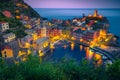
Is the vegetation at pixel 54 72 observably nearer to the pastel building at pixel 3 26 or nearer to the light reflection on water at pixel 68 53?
the light reflection on water at pixel 68 53

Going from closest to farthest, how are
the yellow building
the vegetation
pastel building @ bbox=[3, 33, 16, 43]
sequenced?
the vegetation < the yellow building < pastel building @ bbox=[3, 33, 16, 43]

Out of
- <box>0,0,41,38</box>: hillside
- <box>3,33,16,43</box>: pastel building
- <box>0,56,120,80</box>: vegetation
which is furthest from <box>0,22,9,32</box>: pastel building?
<box>0,56,120,80</box>: vegetation

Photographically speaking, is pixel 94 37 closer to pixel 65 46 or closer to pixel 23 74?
pixel 65 46

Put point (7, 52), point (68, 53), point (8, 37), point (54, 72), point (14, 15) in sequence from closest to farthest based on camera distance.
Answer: point (54, 72)
point (7, 52)
point (8, 37)
point (68, 53)
point (14, 15)

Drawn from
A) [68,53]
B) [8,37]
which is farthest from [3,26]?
[68,53]

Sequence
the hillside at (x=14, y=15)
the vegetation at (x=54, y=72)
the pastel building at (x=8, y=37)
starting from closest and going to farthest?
the vegetation at (x=54, y=72) → the pastel building at (x=8, y=37) → the hillside at (x=14, y=15)

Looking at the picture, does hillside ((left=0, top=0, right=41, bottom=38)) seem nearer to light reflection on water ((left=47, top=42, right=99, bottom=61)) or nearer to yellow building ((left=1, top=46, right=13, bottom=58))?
light reflection on water ((left=47, top=42, right=99, bottom=61))

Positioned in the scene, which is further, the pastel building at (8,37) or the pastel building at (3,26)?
the pastel building at (3,26)

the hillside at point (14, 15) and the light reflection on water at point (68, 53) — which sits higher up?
the hillside at point (14, 15)

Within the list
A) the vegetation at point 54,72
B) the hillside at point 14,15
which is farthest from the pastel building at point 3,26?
the vegetation at point 54,72

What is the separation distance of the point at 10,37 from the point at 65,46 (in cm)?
397

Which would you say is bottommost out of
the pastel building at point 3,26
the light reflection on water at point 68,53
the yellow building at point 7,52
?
the light reflection on water at point 68,53

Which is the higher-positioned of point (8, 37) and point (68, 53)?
point (8, 37)

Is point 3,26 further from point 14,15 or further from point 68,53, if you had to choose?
point 14,15
